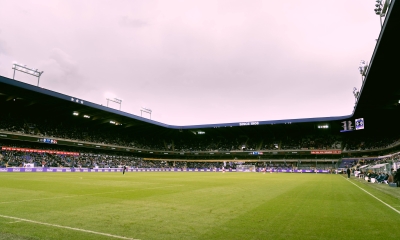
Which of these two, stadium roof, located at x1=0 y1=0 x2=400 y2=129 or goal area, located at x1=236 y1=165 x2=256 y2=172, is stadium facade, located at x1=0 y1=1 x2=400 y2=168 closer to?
stadium roof, located at x1=0 y1=0 x2=400 y2=129

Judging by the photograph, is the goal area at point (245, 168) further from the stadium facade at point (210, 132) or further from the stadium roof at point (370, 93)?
the stadium roof at point (370, 93)

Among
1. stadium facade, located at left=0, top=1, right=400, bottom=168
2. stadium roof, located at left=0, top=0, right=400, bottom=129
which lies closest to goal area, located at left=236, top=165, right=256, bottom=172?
stadium facade, located at left=0, top=1, right=400, bottom=168

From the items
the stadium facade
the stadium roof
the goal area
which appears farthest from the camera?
the goal area

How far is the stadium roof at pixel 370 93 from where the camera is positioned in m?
20.6

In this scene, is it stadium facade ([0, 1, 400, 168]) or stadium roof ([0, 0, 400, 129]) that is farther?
stadium facade ([0, 1, 400, 168])

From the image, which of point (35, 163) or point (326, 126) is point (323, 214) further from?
point (326, 126)

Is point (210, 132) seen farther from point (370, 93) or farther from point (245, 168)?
point (370, 93)

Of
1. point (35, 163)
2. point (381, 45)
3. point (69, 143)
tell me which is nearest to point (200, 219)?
point (381, 45)

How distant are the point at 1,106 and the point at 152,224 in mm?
61991

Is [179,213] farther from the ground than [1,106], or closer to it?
closer to it

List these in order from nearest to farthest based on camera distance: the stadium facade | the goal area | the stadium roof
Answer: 1. the stadium roof
2. the stadium facade
3. the goal area

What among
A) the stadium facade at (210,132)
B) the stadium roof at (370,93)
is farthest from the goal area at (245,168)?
the stadium roof at (370,93)

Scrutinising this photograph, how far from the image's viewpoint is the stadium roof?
67.7 feet

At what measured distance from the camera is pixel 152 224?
736 centimetres
